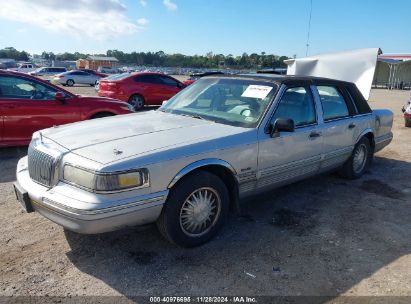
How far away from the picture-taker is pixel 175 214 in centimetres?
321

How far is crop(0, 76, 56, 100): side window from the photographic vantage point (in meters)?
6.38

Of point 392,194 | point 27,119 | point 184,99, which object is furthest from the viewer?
point 27,119

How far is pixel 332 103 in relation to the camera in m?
5.04

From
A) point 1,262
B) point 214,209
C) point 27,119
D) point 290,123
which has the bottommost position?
point 1,262

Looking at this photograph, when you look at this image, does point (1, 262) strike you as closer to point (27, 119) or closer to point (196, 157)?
point (196, 157)

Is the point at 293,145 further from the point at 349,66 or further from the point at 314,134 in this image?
the point at 349,66

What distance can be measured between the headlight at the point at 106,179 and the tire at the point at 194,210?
1.24ft

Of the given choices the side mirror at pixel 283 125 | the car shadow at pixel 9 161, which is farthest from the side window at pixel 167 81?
the side mirror at pixel 283 125

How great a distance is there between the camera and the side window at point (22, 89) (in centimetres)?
638

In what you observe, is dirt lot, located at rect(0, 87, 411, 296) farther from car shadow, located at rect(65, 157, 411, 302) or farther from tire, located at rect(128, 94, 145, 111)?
tire, located at rect(128, 94, 145, 111)

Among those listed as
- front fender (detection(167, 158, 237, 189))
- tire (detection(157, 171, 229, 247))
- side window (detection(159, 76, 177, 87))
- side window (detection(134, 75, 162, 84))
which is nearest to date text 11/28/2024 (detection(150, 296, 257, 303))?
tire (detection(157, 171, 229, 247))

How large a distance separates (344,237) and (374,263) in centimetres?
51

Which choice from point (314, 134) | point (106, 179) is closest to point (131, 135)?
point (106, 179)

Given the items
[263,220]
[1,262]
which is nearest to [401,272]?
[263,220]
